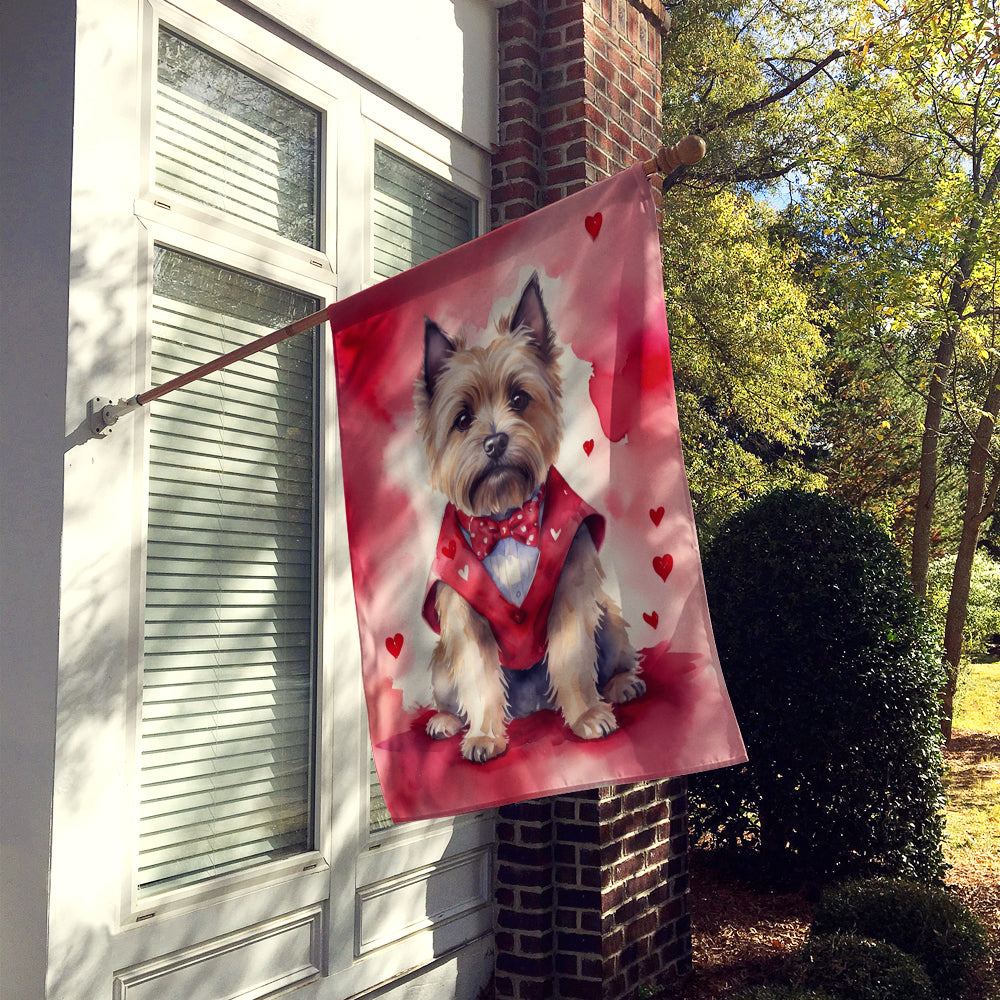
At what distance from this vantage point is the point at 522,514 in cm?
249

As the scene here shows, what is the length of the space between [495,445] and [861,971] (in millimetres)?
2986

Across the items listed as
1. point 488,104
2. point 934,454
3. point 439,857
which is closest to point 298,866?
point 439,857

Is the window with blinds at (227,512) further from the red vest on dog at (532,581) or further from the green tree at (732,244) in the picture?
the green tree at (732,244)

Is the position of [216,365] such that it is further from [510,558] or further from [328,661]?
[328,661]

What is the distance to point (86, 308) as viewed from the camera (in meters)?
2.86

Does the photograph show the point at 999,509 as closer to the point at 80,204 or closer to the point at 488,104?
the point at 488,104

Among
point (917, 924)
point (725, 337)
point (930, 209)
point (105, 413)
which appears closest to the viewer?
point (105, 413)

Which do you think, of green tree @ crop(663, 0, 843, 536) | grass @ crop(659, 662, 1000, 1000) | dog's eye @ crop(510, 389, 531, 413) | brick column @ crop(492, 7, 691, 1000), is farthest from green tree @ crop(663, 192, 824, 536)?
dog's eye @ crop(510, 389, 531, 413)

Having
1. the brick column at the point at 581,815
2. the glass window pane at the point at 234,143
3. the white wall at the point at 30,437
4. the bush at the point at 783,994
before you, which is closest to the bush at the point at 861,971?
the bush at the point at 783,994

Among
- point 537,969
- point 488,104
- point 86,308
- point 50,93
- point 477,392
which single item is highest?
point 488,104

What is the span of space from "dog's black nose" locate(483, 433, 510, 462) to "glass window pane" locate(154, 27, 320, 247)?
149cm

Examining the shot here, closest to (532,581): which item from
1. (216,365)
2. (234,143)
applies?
(216,365)

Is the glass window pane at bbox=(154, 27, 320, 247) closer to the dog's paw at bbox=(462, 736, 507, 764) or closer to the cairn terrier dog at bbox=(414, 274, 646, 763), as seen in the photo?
the cairn terrier dog at bbox=(414, 274, 646, 763)

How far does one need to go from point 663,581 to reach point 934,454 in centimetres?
1033
